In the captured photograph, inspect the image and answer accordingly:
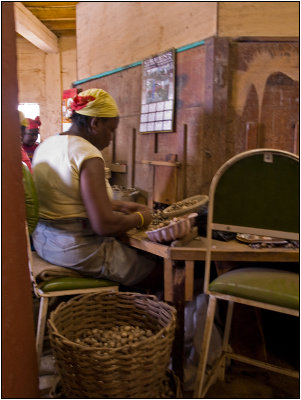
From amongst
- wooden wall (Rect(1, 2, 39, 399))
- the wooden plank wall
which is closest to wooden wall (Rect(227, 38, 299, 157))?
the wooden plank wall

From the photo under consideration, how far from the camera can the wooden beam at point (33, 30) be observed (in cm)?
512

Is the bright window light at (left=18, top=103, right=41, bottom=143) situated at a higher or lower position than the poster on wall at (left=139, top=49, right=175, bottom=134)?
higher

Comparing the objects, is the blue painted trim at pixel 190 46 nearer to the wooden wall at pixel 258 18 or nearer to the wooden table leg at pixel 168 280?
the wooden wall at pixel 258 18

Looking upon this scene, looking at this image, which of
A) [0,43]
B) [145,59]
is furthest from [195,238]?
[145,59]

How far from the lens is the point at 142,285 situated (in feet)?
7.96

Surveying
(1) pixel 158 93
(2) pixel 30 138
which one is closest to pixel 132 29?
(1) pixel 158 93

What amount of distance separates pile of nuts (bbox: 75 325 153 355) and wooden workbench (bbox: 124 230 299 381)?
9.5 inches

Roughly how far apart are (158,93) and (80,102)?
1269mm

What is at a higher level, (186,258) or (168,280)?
(186,258)

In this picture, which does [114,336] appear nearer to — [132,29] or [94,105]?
[94,105]

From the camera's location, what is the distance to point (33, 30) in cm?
572

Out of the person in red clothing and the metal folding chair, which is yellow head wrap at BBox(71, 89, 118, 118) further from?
the person in red clothing

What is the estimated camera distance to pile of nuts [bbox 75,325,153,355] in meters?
1.82

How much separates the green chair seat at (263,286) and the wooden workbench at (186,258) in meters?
0.12
